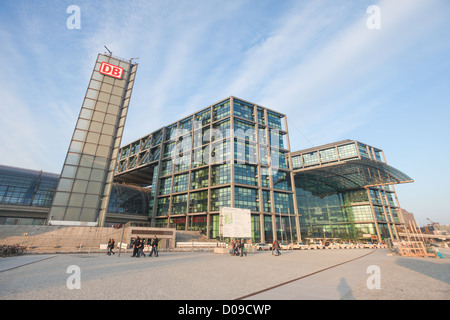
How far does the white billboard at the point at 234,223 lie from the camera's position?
27.7 metres

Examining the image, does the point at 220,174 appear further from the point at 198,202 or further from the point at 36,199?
the point at 36,199

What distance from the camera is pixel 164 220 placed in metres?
68.9

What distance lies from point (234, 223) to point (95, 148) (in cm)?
3218

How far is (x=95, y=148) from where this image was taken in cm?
4200

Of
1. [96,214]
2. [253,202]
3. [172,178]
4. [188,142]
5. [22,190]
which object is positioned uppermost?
[188,142]

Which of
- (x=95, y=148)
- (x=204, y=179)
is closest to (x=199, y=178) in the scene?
(x=204, y=179)

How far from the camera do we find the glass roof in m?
52.3

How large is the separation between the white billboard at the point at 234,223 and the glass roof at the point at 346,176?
3764 cm

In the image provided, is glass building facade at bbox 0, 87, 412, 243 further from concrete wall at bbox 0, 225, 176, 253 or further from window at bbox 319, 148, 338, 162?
concrete wall at bbox 0, 225, 176, 253

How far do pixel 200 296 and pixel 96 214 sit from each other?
41.0 meters

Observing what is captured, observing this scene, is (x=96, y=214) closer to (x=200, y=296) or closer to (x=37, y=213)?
(x=37, y=213)

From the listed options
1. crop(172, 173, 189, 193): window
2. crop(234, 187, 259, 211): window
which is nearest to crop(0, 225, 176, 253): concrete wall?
crop(234, 187, 259, 211): window
